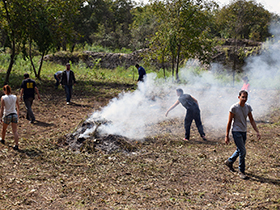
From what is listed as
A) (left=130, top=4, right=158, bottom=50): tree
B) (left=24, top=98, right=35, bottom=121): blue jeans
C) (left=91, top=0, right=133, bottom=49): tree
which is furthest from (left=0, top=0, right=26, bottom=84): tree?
(left=91, top=0, right=133, bottom=49): tree

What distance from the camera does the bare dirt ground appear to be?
4.29m

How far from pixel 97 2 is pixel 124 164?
3393 cm

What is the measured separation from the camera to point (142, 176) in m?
5.22

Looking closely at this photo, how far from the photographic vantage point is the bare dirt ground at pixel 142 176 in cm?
429

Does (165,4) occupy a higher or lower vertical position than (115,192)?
higher

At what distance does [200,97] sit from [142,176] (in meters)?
8.54

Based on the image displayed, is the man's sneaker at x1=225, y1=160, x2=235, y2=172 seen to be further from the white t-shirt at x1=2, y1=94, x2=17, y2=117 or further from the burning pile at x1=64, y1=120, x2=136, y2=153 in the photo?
the white t-shirt at x1=2, y1=94, x2=17, y2=117

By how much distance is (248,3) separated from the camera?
615 inches

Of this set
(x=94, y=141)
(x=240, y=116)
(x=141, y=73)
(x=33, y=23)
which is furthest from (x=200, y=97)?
(x=33, y=23)

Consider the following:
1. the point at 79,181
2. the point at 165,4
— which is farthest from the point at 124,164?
the point at 165,4

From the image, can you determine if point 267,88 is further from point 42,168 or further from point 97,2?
point 97,2

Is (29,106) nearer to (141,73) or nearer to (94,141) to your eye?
(94,141)

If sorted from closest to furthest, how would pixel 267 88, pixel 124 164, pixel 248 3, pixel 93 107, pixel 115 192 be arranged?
pixel 115 192 < pixel 124 164 < pixel 93 107 < pixel 267 88 < pixel 248 3

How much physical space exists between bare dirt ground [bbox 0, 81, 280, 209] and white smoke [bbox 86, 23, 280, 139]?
119 centimetres
